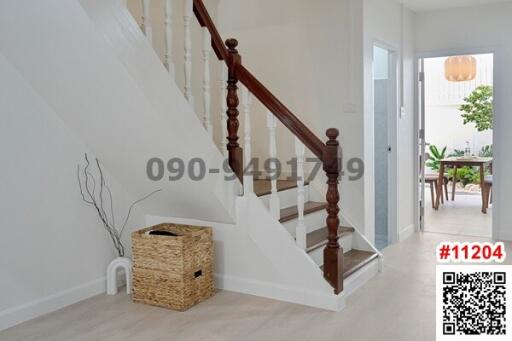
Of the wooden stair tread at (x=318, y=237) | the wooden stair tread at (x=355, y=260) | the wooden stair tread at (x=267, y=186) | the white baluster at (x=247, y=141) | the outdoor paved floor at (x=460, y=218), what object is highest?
the white baluster at (x=247, y=141)

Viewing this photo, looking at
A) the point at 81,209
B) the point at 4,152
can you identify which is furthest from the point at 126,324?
the point at 4,152

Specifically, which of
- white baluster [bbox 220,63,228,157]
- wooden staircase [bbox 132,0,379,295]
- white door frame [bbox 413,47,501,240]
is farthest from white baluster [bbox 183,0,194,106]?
white door frame [bbox 413,47,501,240]

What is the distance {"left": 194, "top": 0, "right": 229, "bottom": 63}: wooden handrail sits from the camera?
324 centimetres

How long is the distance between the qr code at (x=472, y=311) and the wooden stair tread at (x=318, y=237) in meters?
1.05

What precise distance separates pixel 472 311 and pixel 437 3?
358 centimetres

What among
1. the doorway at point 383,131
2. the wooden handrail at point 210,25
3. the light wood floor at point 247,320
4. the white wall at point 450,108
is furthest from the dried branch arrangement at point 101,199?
the white wall at point 450,108

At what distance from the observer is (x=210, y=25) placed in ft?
10.9

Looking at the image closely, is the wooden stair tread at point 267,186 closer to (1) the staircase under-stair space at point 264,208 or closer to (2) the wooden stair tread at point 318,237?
(1) the staircase under-stair space at point 264,208

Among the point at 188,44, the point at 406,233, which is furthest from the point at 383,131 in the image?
the point at 188,44

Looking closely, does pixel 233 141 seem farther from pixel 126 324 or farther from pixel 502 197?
pixel 502 197

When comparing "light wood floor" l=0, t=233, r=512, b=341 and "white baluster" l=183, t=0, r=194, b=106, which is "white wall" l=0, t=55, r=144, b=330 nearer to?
"light wood floor" l=0, t=233, r=512, b=341

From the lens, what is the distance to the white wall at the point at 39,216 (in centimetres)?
311

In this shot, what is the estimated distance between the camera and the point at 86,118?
323 cm

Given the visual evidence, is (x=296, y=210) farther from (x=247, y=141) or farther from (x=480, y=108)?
(x=480, y=108)
